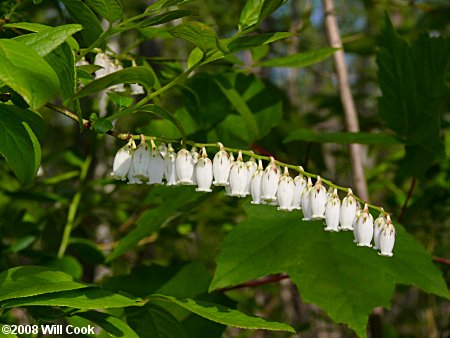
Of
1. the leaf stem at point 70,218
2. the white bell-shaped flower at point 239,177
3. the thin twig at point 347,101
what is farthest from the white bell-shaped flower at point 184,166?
the thin twig at point 347,101

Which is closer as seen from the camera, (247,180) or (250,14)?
(250,14)

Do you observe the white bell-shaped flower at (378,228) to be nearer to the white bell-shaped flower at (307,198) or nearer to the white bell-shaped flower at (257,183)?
the white bell-shaped flower at (307,198)

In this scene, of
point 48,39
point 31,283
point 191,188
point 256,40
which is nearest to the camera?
point 48,39

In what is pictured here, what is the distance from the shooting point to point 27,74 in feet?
3.00

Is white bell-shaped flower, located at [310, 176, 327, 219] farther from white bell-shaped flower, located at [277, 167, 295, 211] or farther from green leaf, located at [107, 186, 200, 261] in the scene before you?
green leaf, located at [107, 186, 200, 261]

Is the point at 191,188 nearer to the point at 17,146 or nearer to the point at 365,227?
the point at 365,227

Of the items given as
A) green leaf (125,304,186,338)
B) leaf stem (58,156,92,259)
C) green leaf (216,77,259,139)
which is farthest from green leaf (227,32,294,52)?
leaf stem (58,156,92,259)

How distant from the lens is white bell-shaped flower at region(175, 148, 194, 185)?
4.94ft

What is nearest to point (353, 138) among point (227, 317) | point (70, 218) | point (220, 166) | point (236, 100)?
point (236, 100)

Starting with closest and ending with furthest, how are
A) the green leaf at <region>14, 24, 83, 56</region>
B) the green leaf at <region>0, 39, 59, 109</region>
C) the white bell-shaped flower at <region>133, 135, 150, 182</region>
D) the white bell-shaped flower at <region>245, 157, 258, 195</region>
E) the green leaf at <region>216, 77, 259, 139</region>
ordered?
the green leaf at <region>0, 39, 59, 109</region> → the green leaf at <region>14, 24, 83, 56</region> → the white bell-shaped flower at <region>133, 135, 150, 182</region> → the white bell-shaped flower at <region>245, 157, 258, 195</region> → the green leaf at <region>216, 77, 259, 139</region>

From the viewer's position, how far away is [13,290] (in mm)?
1258

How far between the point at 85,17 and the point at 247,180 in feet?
1.92

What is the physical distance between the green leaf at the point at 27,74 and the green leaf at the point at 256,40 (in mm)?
383

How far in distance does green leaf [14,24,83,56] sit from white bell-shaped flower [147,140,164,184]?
480 millimetres
